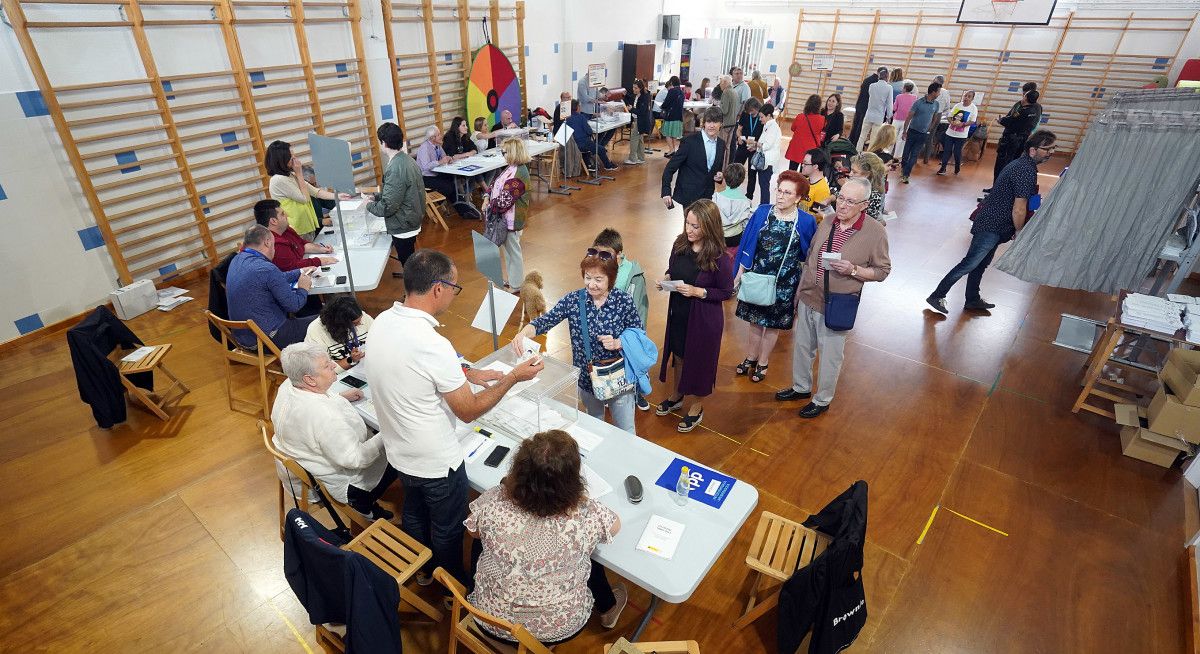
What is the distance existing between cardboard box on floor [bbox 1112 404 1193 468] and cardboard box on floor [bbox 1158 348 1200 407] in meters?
0.29

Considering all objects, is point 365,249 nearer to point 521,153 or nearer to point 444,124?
point 521,153

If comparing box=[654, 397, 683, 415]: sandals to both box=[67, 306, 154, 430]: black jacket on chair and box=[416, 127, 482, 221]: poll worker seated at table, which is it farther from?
box=[416, 127, 482, 221]: poll worker seated at table

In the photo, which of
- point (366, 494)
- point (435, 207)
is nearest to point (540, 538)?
point (366, 494)

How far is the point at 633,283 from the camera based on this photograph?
3.61 meters

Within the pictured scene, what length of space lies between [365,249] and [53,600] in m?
3.08

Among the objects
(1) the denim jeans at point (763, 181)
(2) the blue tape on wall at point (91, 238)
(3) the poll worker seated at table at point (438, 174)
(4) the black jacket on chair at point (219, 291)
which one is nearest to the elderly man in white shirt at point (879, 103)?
(1) the denim jeans at point (763, 181)

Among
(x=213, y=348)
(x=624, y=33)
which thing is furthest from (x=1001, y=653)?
(x=624, y=33)

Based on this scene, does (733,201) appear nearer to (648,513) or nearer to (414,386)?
(648,513)

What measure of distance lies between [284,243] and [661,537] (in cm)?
380

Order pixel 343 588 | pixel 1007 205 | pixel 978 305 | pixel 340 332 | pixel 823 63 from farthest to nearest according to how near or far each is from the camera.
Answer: pixel 823 63
pixel 978 305
pixel 1007 205
pixel 340 332
pixel 343 588

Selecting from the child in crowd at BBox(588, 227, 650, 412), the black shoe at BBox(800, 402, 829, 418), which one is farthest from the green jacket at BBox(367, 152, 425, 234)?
the black shoe at BBox(800, 402, 829, 418)

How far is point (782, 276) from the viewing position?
13.1 ft

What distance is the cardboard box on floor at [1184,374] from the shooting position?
11.4 ft

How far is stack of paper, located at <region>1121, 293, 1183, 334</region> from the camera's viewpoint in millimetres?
3744
